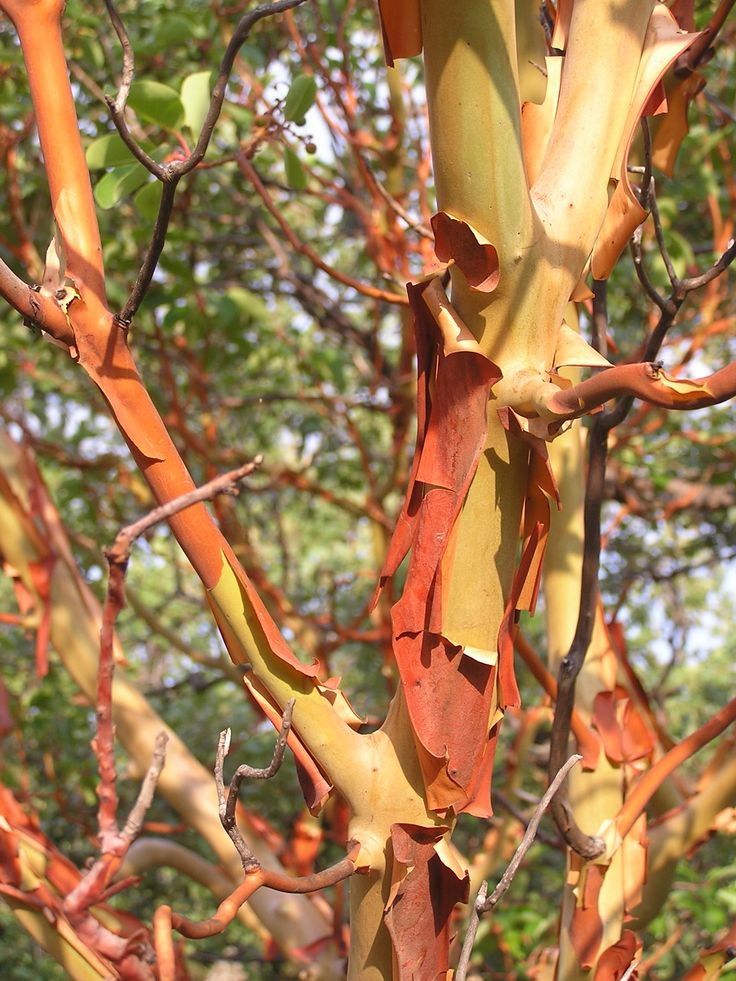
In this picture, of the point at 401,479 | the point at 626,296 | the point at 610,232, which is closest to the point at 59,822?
the point at 401,479

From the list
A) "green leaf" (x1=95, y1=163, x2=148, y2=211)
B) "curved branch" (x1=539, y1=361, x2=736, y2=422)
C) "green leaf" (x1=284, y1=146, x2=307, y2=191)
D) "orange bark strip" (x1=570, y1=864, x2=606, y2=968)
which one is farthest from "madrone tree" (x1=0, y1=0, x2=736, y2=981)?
"green leaf" (x1=284, y1=146, x2=307, y2=191)

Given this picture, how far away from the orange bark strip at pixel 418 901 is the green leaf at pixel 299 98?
0.69 meters

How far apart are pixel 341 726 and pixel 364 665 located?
6.23ft

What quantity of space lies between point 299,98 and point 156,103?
5.5 inches

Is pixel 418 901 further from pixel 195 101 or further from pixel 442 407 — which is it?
pixel 195 101

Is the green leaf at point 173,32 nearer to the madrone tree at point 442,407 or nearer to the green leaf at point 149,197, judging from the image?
the green leaf at point 149,197

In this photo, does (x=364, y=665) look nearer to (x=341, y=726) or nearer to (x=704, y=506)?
(x=704, y=506)

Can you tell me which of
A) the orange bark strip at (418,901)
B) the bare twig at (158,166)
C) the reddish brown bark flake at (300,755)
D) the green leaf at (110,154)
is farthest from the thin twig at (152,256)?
the green leaf at (110,154)

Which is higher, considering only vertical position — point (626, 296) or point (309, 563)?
point (309, 563)

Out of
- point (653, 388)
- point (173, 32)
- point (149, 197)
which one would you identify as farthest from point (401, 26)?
point (173, 32)

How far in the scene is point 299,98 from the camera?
1.01 metres

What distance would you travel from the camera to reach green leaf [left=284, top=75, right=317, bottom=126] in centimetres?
100

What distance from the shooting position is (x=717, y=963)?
Answer: 2.76ft

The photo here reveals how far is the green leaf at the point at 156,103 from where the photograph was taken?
1015mm
